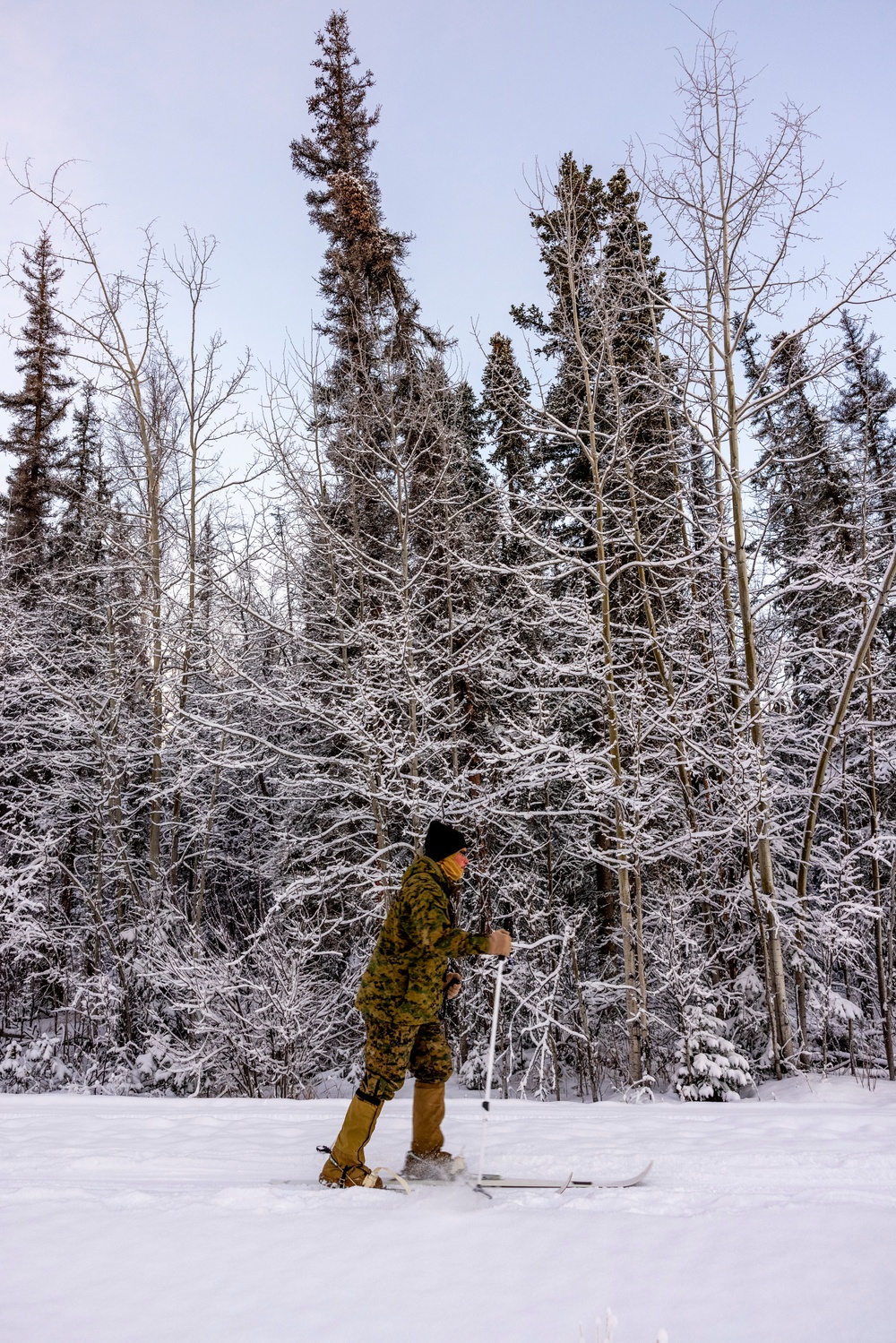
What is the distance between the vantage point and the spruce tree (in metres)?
20.5

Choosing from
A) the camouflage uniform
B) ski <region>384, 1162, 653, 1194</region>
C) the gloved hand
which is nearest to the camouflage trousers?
the camouflage uniform

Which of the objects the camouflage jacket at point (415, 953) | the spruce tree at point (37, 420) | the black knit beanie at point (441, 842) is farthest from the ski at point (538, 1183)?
the spruce tree at point (37, 420)

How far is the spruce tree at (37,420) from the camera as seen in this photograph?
20531 mm

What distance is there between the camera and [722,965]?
10445mm

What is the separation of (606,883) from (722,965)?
19.3 feet

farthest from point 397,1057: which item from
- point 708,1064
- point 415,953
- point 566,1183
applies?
point 708,1064

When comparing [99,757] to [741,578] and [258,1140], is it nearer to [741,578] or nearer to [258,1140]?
[258,1140]

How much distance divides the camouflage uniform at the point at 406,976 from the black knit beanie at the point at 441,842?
91 millimetres

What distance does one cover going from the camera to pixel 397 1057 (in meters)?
3.79

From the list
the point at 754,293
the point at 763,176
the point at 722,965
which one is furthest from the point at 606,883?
the point at 763,176

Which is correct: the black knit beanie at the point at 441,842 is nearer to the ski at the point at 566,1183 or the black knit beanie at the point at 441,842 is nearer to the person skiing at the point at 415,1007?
the person skiing at the point at 415,1007

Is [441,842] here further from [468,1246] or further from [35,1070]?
[35,1070]

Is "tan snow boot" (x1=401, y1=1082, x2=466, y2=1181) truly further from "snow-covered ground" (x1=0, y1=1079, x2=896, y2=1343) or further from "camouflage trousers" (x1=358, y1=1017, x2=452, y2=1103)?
"snow-covered ground" (x1=0, y1=1079, x2=896, y2=1343)

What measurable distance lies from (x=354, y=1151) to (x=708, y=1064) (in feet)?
17.9
